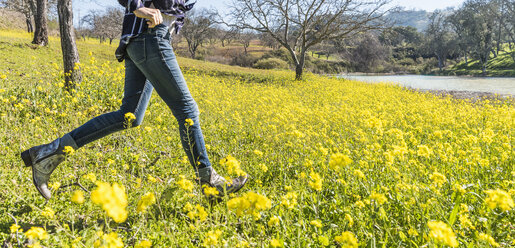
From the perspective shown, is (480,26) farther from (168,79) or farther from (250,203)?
(250,203)

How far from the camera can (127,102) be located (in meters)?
2.13

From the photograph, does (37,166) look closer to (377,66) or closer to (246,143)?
(246,143)

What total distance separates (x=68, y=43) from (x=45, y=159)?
12.8 feet

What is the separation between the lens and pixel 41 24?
486 inches

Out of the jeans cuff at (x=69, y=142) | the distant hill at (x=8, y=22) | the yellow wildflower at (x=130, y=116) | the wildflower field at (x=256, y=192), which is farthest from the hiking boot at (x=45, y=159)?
the distant hill at (x=8, y=22)

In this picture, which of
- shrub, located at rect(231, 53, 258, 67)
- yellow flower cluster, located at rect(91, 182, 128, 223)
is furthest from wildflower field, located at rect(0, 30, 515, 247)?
shrub, located at rect(231, 53, 258, 67)

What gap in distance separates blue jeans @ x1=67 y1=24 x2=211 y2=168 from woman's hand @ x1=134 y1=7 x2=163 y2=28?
0.19 ft

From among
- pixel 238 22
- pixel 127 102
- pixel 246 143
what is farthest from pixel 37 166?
pixel 238 22

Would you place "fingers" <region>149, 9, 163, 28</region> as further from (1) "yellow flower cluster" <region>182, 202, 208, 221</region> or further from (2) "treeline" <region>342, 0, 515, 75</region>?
(2) "treeline" <region>342, 0, 515, 75</region>

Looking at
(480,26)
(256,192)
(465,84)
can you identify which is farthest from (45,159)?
(480,26)

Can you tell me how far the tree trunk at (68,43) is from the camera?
15.7ft

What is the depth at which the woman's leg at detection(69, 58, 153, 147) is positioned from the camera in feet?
6.66

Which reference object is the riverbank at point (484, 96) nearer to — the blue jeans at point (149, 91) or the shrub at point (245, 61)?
the blue jeans at point (149, 91)

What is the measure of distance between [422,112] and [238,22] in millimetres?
11549
